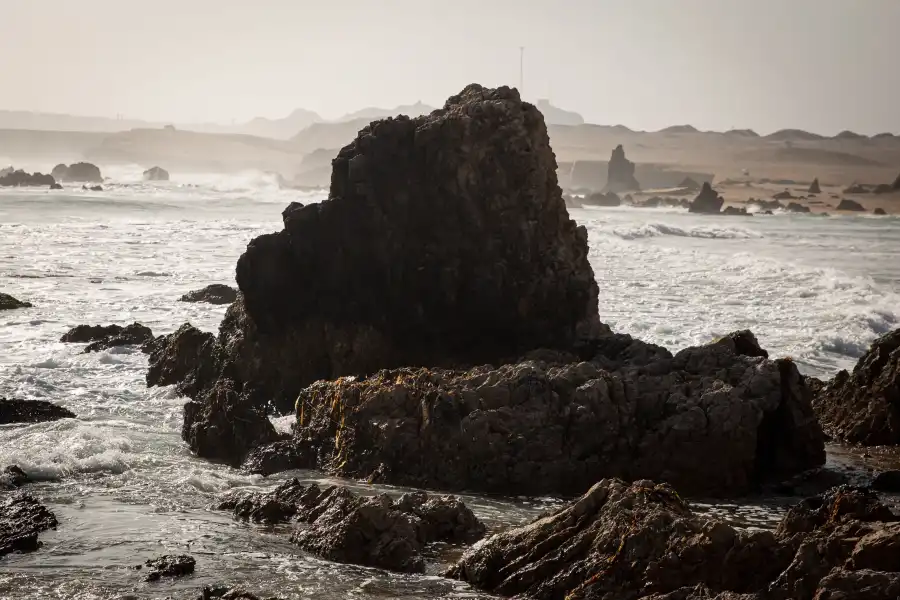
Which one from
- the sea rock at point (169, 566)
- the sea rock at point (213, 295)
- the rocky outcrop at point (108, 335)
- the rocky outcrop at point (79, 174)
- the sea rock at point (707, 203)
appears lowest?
the sea rock at point (169, 566)

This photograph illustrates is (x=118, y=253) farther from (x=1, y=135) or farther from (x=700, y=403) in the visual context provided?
(x=1, y=135)

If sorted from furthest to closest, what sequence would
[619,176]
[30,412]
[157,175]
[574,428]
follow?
[157,175]
[619,176]
[30,412]
[574,428]

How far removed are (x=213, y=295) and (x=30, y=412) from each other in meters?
11.3

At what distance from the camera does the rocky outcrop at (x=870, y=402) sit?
14.5 metres

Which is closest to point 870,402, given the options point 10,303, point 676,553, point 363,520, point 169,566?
point 676,553

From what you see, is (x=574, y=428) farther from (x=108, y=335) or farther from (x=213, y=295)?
(x=213, y=295)

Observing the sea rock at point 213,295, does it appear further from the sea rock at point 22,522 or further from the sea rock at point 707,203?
the sea rock at point 707,203

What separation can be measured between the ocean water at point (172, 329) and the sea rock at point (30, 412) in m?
0.36

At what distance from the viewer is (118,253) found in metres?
37.3

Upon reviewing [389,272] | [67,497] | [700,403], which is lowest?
[67,497]

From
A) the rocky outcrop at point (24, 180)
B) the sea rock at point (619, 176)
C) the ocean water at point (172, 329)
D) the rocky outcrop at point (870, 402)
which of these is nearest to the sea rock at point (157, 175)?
the rocky outcrop at point (24, 180)

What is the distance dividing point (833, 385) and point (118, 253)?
27.1 meters

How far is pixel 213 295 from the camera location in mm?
26078

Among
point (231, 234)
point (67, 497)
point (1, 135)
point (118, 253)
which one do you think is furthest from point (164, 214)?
point (1, 135)
